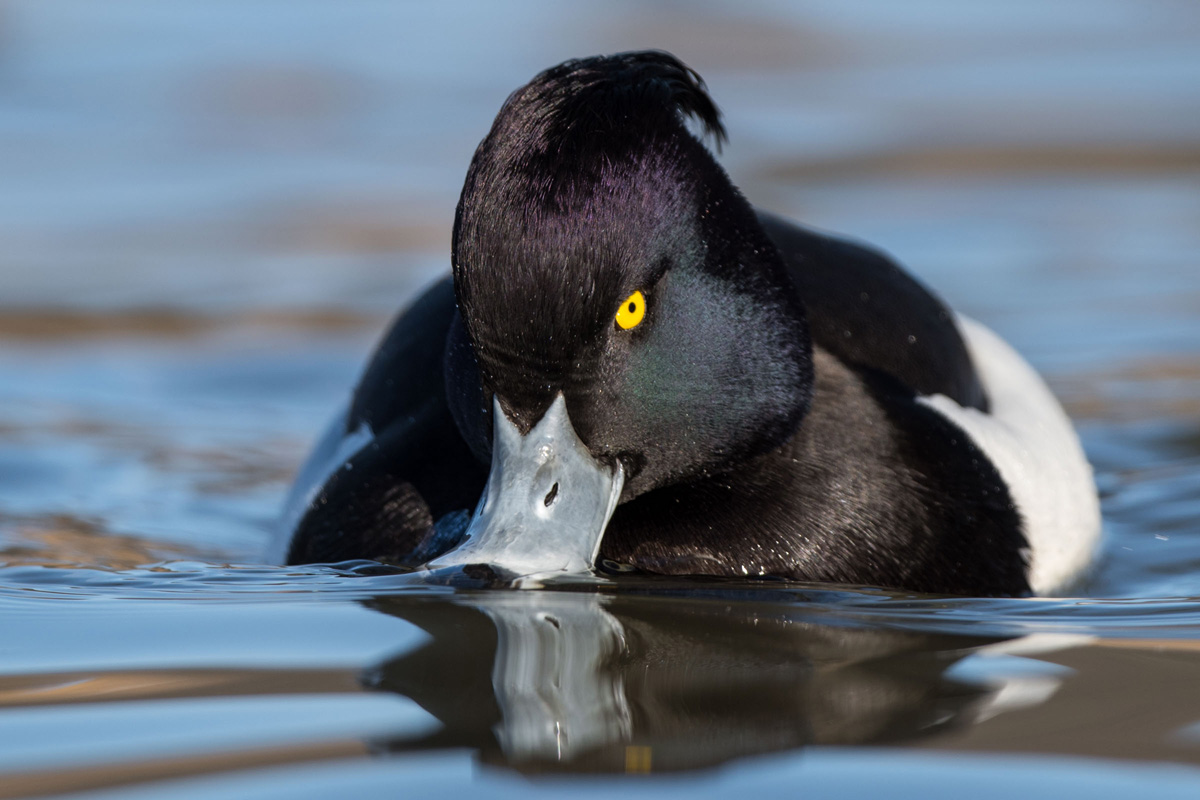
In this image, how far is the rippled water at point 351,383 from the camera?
2.46 m

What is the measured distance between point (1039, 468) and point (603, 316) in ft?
5.32

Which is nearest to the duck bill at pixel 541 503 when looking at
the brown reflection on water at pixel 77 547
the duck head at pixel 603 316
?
the duck head at pixel 603 316

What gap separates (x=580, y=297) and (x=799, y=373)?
24.5 inches

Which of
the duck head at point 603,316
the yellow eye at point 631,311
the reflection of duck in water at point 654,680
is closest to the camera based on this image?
the reflection of duck in water at point 654,680

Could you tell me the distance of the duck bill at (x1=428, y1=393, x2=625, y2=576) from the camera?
127 inches

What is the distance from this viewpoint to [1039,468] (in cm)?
438

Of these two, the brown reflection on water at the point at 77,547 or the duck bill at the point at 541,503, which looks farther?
the brown reflection on water at the point at 77,547

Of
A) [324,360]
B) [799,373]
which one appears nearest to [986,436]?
[799,373]

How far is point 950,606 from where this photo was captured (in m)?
3.32

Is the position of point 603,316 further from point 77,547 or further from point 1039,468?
point 77,547

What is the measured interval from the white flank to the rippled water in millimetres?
151

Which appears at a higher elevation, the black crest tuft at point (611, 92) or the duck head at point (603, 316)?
the black crest tuft at point (611, 92)

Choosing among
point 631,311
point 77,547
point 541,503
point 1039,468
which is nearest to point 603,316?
point 631,311

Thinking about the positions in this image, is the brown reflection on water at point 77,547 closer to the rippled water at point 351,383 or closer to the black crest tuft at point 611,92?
the rippled water at point 351,383
